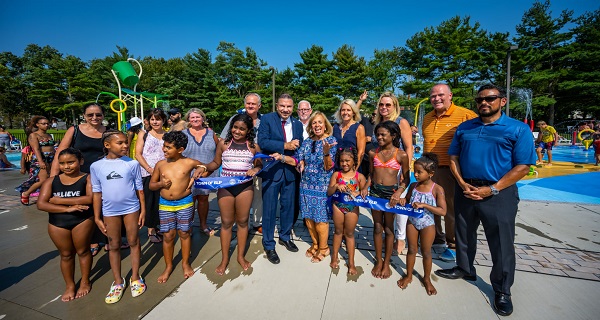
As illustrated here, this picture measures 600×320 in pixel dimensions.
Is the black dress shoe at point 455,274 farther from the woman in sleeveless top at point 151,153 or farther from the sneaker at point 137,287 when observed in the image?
the woman in sleeveless top at point 151,153

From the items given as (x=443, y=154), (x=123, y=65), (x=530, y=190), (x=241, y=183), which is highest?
(x=123, y=65)

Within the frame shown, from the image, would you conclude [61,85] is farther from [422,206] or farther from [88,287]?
[422,206]

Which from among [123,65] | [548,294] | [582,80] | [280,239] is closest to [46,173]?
[280,239]

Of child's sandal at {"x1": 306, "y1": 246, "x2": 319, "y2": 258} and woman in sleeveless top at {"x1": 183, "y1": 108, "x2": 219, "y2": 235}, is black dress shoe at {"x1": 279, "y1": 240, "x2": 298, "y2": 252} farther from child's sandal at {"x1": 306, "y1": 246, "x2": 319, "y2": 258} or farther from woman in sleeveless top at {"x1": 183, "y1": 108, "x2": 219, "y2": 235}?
woman in sleeveless top at {"x1": 183, "y1": 108, "x2": 219, "y2": 235}

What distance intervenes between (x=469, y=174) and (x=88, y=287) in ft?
13.7

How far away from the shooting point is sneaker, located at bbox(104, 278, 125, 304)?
8.37 ft

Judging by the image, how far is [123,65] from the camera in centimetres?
1340

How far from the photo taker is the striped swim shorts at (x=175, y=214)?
2.90 metres

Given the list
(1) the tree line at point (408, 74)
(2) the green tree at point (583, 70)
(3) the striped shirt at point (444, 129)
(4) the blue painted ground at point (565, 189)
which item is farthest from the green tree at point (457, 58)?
(3) the striped shirt at point (444, 129)

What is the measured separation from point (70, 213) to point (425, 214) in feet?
11.7

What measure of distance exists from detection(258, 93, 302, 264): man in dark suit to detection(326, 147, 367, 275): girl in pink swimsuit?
66 cm

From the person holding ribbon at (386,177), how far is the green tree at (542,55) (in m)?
35.5

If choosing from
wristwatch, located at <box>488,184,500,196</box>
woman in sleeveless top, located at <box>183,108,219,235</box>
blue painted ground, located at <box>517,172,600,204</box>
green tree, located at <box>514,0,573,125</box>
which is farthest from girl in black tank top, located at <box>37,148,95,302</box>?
green tree, located at <box>514,0,573,125</box>

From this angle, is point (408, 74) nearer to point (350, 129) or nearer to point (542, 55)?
point (542, 55)
